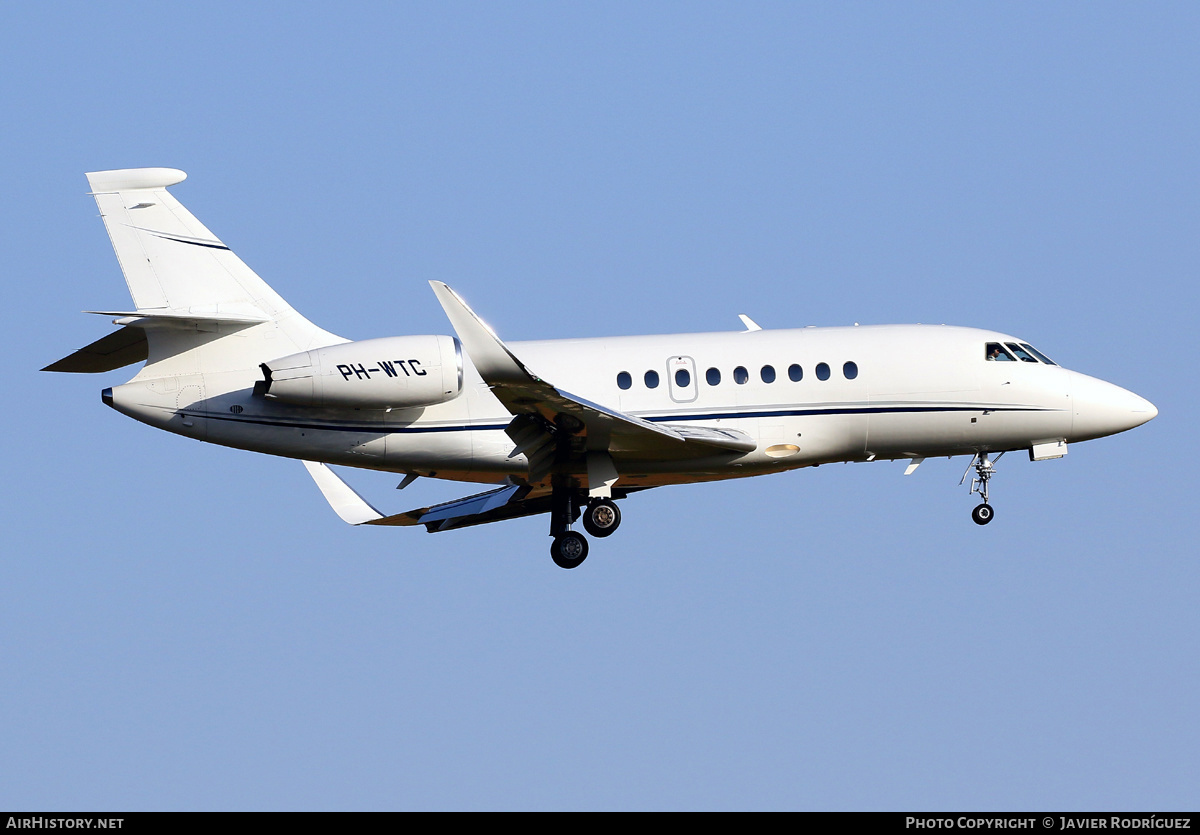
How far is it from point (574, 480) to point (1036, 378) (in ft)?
27.4

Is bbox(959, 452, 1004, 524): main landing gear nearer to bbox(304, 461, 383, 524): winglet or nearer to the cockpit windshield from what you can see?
the cockpit windshield

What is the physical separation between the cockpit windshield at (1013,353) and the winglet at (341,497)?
1178cm

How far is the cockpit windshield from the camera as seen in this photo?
25781mm

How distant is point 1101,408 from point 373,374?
42.1 ft

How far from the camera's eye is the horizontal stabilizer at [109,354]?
23906 millimetres

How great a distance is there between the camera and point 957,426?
1003 inches

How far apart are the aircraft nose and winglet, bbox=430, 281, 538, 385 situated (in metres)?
10.7

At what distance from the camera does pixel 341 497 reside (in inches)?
1107

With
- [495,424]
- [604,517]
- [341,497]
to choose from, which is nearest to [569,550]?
[604,517]

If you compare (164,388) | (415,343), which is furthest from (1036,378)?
(164,388)

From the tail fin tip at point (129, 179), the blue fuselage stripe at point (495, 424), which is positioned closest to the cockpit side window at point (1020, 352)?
the blue fuselage stripe at point (495, 424)

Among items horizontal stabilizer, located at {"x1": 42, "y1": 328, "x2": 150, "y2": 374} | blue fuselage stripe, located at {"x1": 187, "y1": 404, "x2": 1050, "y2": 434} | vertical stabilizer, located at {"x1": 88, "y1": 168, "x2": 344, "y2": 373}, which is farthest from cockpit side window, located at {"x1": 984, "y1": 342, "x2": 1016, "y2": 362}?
horizontal stabilizer, located at {"x1": 42, "y1": 328, "x2": 150, "y2": 374}
